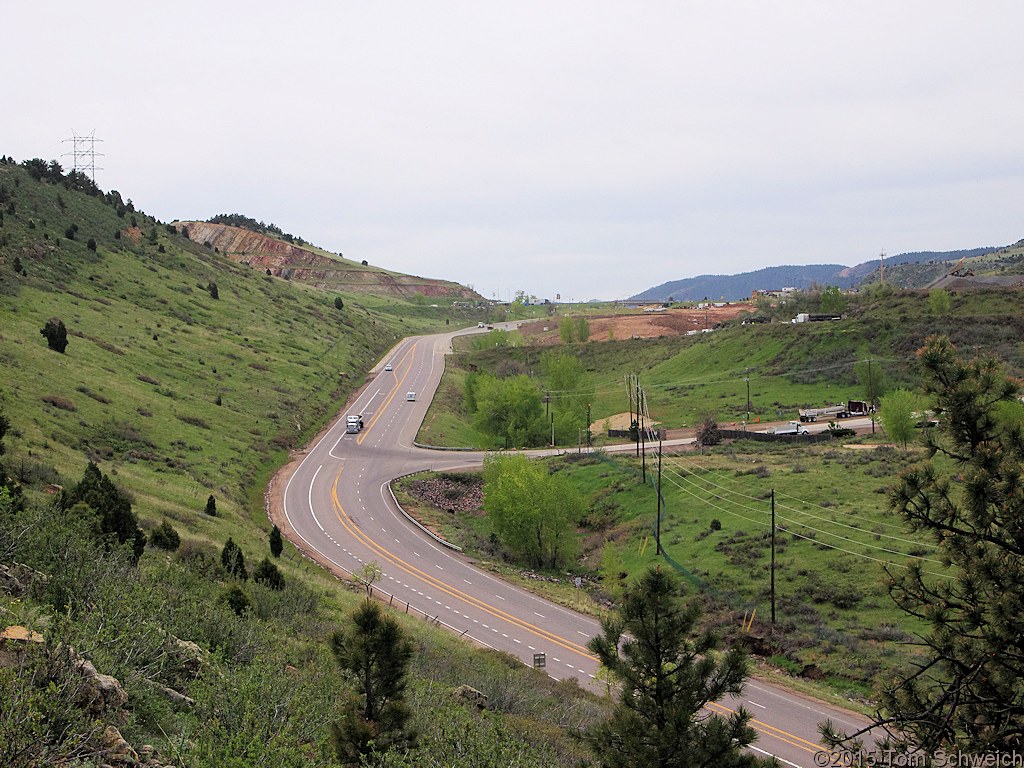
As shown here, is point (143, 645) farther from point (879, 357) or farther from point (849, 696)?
point (879, 357)

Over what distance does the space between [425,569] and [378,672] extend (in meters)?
35.1

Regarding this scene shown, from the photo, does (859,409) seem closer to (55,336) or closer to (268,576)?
(268,576)

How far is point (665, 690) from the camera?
44.2 ft

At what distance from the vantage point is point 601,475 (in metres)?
65.5

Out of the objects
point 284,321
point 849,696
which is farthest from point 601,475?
point 284,321

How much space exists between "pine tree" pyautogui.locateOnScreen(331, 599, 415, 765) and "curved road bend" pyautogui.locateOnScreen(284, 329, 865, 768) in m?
6.27

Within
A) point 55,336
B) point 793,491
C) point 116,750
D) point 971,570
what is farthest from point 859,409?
point 116,750

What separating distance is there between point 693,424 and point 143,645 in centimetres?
7356

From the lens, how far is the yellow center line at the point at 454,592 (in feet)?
126

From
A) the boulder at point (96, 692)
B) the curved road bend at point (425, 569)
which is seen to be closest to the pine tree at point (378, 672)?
the boulder at point (96, 692)

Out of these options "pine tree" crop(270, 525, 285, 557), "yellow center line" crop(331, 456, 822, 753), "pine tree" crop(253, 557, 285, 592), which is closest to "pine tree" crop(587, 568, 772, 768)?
"yellow center line" crop(331, 456, 822, 753)

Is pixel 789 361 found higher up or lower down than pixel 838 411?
higher up

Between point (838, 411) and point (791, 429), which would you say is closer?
point (791, 429)

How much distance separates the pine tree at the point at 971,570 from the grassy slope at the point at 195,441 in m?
6.24
